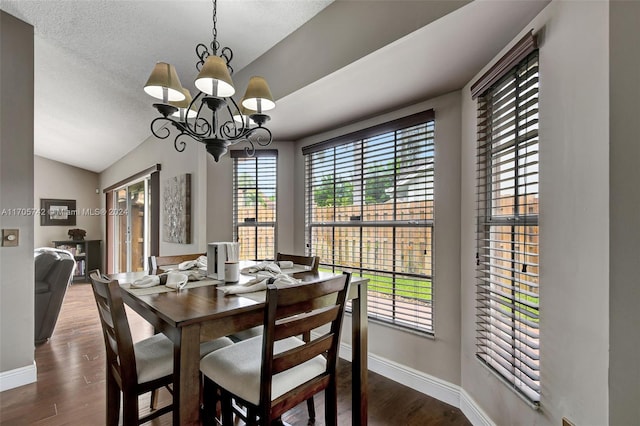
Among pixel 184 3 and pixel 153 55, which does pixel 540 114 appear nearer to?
pixel 184 3

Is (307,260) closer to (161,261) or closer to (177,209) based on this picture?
(161,261)

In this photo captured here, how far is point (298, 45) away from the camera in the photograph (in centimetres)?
223

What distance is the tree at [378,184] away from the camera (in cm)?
247

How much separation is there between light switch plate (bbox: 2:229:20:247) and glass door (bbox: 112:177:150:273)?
7.87 feet

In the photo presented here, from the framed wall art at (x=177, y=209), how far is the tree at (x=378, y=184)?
2038 mm

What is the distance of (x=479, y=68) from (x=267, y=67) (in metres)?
1.60

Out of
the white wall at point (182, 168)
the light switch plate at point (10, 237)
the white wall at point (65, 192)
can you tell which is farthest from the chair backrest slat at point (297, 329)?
the white wall at point (65, 192)

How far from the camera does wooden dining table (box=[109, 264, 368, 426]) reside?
1.10 metres

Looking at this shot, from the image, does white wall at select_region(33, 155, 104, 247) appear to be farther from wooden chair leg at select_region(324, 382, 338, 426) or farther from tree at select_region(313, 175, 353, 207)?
wooden chair leg at select_region(324, 382, 338, 426)
